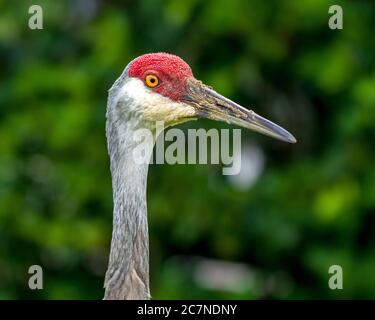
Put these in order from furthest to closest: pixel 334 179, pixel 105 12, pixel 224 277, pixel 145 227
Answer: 1. pixel 224 277
2. pixel 105 12
3. pixel 334 179
4. pixel 145 227

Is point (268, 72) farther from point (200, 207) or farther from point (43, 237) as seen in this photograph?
point (43, 237)

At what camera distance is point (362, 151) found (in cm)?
715

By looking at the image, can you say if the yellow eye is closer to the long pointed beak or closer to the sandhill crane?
the sandhill crane

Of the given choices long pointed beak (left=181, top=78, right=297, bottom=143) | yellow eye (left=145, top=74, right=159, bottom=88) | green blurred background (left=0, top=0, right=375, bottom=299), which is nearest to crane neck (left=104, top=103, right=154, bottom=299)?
yellow eye (left=145, top=74, right=159, bottom=88)

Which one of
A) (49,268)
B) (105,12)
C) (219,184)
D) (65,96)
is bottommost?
(49,268)

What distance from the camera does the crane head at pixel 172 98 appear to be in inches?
171

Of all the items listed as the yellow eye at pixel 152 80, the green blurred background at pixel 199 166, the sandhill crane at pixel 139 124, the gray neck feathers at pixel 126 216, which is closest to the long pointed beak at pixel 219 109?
the sandhill crane at pixel 139 124

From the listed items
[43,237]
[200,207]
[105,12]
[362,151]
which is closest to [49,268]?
[43,237]

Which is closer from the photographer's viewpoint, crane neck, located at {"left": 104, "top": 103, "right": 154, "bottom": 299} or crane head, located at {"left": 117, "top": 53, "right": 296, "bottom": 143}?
crane neck, located at {"left": 104, "top": 103, "right": 154, "bottom": 299}

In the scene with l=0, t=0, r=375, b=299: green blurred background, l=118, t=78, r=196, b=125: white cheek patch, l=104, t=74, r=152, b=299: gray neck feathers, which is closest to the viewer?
l=104, t=74, r=152, b=299: gray neck feathers

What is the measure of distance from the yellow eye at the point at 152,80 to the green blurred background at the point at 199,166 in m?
2.56

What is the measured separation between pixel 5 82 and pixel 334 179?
242 centimetres

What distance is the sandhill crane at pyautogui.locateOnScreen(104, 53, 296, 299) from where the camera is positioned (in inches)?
167

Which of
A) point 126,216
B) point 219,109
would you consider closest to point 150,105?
point 219,109
